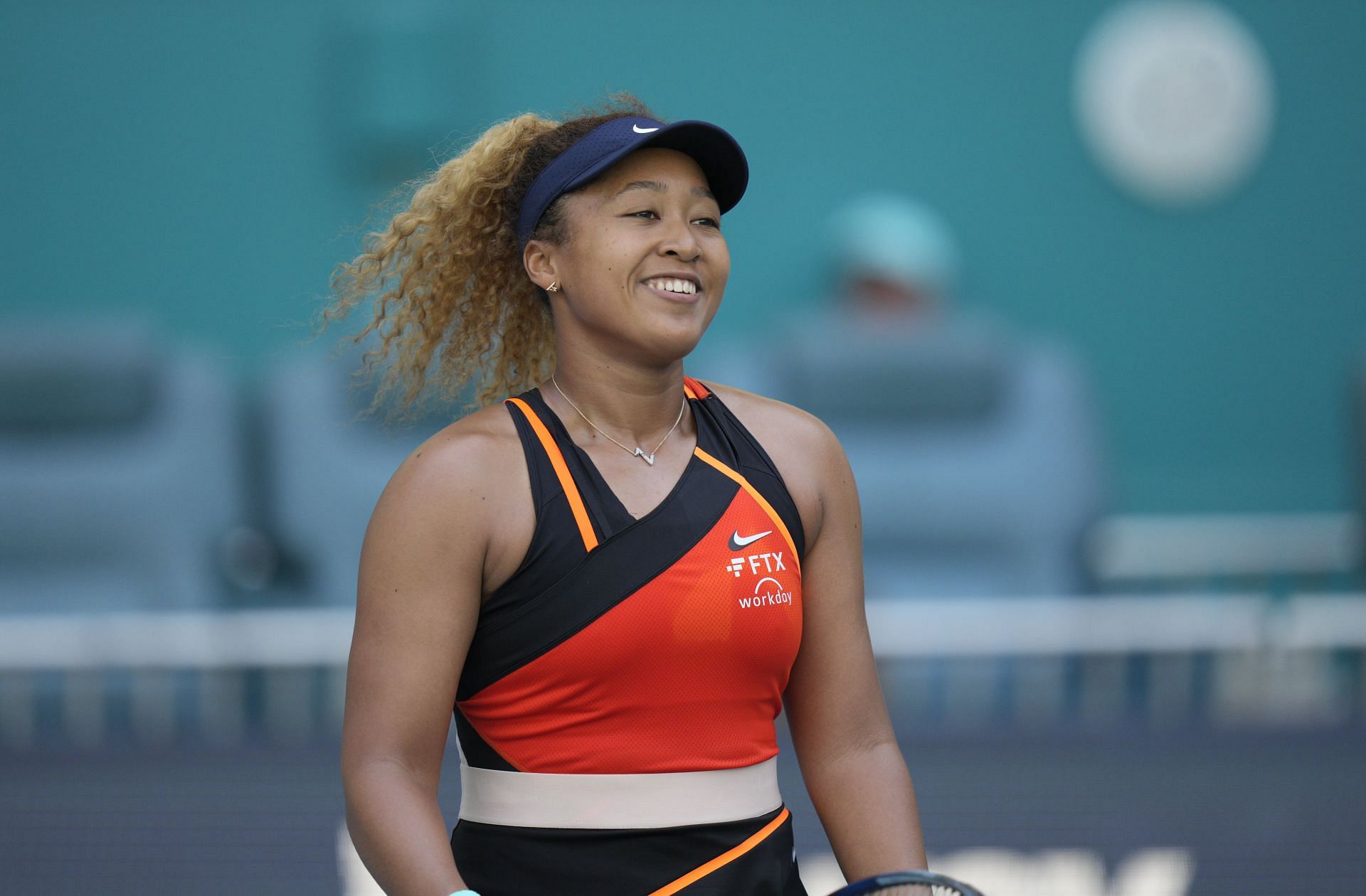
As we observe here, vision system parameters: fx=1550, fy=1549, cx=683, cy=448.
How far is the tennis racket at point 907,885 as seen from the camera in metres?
1.70

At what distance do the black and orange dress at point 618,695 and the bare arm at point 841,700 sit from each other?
133 mm

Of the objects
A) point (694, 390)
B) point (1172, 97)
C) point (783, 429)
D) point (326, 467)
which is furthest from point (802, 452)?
point (1172, 97)

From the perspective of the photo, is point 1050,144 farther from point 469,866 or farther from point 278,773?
point 469,866

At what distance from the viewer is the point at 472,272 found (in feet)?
6.98

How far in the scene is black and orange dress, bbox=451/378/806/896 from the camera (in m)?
1.78

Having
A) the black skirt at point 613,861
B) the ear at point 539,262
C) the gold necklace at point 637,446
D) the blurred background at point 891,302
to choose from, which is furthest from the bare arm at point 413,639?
the blurred background at point 891,302

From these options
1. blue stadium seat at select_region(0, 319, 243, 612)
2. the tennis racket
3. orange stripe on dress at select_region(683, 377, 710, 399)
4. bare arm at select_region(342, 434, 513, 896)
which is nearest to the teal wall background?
blue stadium seat at select_region(0, 319, 243, 612)

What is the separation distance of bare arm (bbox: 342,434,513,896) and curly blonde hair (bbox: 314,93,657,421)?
1.33ft

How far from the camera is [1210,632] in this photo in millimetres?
4824

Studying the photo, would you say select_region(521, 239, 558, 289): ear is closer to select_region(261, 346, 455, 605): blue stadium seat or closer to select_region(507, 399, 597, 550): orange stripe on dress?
select_region(507, 399, 597, 550): orange stripe on dress

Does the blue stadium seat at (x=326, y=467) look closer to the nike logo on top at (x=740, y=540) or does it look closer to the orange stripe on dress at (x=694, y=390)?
the orange stripe on dress at (x=694, y=390)

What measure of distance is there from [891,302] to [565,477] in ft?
15.0

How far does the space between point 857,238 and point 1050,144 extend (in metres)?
1.04

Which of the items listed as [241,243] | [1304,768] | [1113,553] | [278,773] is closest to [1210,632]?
[1304,768]
